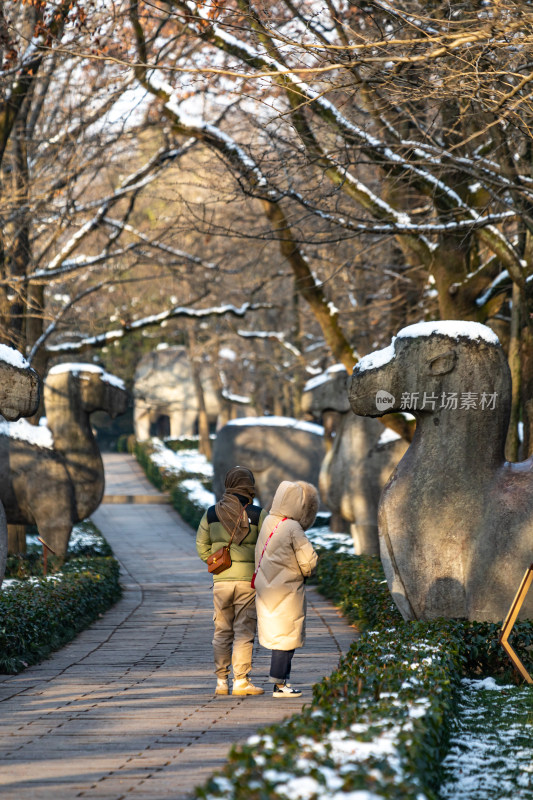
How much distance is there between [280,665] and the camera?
6762 mm

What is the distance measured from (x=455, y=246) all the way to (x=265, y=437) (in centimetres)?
809

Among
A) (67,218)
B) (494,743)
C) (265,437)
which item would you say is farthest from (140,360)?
(494,743)

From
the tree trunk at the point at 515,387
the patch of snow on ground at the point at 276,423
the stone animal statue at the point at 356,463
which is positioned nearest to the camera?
the tree trunk at the point at 515,387

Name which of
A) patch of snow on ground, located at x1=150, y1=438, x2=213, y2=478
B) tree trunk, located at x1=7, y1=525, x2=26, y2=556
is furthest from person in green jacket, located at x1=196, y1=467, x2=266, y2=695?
patch of snow on ground, located at x1=150, y1=438, x2=213, y2=478

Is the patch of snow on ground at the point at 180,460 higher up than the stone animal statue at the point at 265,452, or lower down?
lower down

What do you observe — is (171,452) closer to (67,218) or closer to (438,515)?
(67,218)

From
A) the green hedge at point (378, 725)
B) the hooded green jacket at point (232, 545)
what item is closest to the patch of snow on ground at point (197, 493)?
the hooded green jacket at point (232, 545)

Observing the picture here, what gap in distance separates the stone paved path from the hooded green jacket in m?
0.88

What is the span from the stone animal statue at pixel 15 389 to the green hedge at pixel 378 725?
3.23 m

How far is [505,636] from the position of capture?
6387 millimetres

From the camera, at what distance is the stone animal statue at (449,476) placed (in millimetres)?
7484

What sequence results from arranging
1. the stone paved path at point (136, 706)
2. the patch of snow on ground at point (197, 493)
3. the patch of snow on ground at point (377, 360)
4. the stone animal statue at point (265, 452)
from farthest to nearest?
the patch of snow on ground at point (197, 493)
the stone animal statue at point (265, 452)
the patch of snow on ground at point (377, 360)
the stone paved path at point (136, 706)

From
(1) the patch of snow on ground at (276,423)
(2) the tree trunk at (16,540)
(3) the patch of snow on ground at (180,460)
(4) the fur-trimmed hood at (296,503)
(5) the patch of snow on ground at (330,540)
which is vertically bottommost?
(5) the patch of snow on ground at (330,540)

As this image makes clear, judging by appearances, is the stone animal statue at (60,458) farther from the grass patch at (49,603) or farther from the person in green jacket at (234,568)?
the person in green jacket at (234,568)
